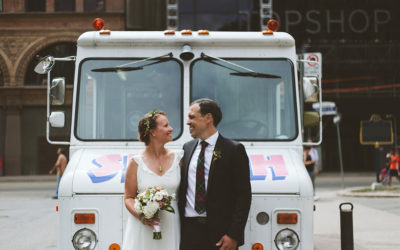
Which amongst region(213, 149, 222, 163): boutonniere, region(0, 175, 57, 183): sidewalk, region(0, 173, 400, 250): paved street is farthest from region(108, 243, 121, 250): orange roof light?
region(0, 175, 57, 183): sidewalk

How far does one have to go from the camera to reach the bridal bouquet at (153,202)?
398 cm

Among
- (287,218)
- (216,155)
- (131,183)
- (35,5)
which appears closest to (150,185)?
(131,183)

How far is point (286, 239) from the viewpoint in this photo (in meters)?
4.84

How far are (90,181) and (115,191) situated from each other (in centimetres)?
25

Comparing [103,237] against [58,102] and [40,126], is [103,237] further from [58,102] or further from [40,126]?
[40,126]

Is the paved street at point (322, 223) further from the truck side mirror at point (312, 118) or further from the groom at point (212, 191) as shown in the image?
the groom at point (212, 191)

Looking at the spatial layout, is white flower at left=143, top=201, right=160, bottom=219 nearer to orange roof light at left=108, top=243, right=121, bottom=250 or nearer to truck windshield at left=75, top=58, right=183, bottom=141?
orange roof light at left=108, top=243, right=121, bottom=250

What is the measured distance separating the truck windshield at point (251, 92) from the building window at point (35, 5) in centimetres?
2845

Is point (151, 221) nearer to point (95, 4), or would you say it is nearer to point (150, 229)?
point (150, 229)

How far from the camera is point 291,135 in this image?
568cm

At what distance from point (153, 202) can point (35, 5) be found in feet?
99.7

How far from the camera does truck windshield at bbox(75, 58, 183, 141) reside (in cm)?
570

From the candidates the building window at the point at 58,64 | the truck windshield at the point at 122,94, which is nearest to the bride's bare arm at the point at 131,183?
the truck windshield at the point at 122,94

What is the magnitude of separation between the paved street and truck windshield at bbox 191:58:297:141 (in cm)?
389
